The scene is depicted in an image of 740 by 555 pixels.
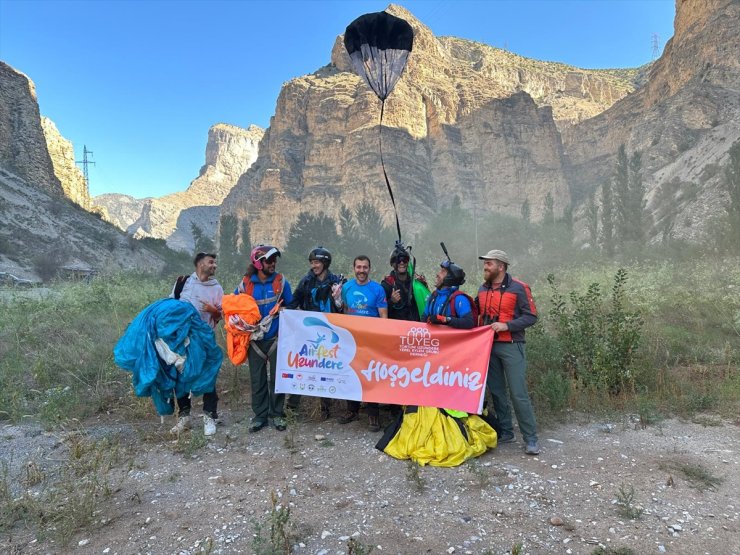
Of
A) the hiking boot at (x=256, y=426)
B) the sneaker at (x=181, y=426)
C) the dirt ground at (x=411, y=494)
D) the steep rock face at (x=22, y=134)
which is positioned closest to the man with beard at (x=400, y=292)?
the dirt ground at (x=411, y=494)

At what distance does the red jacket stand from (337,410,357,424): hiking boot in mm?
1776

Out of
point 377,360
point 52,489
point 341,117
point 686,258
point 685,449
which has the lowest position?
point 52,489

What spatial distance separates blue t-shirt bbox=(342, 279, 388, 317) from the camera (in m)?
4.40

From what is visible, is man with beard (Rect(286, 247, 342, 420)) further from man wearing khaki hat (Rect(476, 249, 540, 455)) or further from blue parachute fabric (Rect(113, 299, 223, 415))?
man wearing khaki hat (Rect(476, 249, 540, 455))

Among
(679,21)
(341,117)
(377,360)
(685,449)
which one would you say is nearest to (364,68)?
(377,360)

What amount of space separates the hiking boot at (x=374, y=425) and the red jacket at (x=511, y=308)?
1.49m

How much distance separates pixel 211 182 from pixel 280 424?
165352 millimetres

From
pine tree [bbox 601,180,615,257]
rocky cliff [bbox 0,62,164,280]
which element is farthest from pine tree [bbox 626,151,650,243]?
rocky cliff [bbox 0,62,164,280]

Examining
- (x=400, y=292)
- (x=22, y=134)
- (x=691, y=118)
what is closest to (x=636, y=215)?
(x=691, y=118)

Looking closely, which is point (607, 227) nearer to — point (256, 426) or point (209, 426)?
point (256, 426)

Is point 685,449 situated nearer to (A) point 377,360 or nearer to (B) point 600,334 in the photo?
(B) point 600,334

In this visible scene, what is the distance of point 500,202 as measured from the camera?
61.8 metres

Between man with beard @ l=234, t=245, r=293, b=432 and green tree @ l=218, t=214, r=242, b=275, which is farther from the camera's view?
green tree @ l=218, t=214, r=242, b=275

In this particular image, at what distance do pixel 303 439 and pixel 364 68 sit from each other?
5.33 meters
